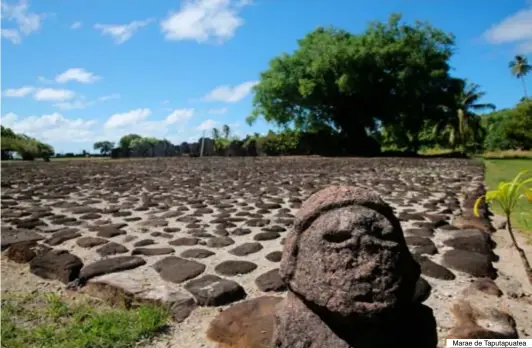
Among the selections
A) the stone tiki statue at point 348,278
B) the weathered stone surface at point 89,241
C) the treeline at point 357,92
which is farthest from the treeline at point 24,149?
the stone tiki statue at point 348,278

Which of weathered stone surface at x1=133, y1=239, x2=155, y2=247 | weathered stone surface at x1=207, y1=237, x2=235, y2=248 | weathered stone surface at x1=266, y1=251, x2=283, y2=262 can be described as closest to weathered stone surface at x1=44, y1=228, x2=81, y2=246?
weathered stone surface at x1=133, y1=239, x2=155, y2=247

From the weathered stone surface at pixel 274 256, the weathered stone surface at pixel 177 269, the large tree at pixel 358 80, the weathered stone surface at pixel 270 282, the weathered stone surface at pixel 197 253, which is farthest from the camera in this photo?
the large tree at pixel 358 80

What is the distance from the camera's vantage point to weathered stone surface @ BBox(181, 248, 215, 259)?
3.81 m

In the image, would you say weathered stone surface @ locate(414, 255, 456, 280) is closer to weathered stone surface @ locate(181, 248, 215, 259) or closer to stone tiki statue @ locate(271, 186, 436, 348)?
stone tiki statue @ locate(271, 186, 436, 348)

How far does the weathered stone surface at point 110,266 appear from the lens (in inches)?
134

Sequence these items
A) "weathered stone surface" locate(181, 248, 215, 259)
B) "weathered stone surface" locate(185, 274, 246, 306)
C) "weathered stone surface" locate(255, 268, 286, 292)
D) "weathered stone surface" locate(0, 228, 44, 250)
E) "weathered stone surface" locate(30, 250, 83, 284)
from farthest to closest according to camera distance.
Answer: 1. "weathered stone surface" locate(0, 228, 44, 250)
2. "weathered stone surface" locate(181, 248, 215, 259)
3. "weathered stone surface" locate(30, 250, 83, 284)
4. "weathered stone surface" locate(255, 268, 286, 292)
5. "weathered stone surface" locate(185, 274, 246, 306)

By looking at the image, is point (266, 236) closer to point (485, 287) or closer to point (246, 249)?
point (246, 249)

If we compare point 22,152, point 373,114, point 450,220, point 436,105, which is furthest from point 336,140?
point 450,220

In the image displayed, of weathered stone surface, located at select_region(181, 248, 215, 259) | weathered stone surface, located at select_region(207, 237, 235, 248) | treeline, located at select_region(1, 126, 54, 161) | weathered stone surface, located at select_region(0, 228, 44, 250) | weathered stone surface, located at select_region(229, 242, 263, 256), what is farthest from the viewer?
treeline, located at select_region(1, 126, 54, 161)

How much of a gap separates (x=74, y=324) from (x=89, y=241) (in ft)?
5.87

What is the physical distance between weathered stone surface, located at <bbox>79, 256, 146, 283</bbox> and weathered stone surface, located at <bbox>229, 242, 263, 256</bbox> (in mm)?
816

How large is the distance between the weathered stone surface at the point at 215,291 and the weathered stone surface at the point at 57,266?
1.03 m

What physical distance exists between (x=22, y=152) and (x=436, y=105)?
91.3 ft

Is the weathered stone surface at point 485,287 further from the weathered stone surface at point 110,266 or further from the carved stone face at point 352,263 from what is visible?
the weathered stone surface at point 110,266
